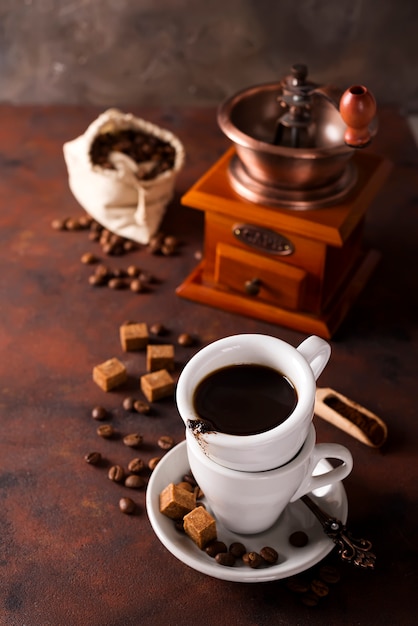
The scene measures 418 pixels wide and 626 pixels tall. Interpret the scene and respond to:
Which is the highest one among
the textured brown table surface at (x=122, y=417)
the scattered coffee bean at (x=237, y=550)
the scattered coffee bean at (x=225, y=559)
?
the scattered coffee bean at (x=225, y=559)

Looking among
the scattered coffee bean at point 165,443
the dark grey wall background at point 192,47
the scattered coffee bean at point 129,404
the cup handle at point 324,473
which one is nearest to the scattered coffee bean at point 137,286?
the scattered coffee bean at point 129,404

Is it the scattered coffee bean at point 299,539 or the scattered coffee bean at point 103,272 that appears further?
the scattered coffee bean at point 103,272

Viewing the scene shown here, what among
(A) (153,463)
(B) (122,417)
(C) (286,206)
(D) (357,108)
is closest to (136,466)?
(A) (153,463)

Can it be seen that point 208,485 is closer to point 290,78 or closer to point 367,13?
point 290,78

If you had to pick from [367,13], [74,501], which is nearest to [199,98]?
[367,13]

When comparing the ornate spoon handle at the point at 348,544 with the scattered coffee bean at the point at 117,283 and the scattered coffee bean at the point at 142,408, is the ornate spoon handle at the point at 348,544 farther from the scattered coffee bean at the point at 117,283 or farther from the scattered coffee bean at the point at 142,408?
the scattered coffee bean at the point at 117,283

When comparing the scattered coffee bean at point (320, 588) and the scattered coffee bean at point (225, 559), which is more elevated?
the scattered coffee bean at point (225, 559)

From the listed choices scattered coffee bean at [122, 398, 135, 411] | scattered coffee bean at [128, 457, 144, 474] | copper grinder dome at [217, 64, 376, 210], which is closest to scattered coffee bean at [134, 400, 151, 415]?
scattered coffee bean at [122, 398, 135, 411]
